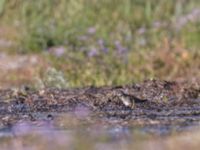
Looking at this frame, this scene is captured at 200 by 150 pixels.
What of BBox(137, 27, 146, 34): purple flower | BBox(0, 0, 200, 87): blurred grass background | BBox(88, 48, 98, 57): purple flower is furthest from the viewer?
BBox(137, 27, 146, 34): purple flower

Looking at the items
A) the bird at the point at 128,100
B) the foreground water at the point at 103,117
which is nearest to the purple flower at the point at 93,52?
the foreground water at the point at 103,117

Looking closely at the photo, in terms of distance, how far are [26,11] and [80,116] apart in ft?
15.3

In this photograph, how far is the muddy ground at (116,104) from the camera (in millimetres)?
4566

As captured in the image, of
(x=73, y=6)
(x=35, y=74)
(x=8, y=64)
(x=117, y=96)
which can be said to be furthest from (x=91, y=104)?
(x=73, y=6)

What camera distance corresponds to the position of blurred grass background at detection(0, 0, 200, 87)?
7.45 metres

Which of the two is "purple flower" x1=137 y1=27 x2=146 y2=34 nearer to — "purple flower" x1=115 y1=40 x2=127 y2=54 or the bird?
"purple flower" x1=115 y1=40 x2=127 y2=54

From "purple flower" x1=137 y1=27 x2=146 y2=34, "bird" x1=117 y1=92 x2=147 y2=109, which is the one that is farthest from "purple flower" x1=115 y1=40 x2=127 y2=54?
"bird" x1=117 y1=92 x2=147 y2=109

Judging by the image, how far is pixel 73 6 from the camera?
9211mm

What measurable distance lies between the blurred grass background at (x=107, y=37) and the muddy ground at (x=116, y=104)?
159 cm

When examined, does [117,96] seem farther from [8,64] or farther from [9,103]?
[8,64]

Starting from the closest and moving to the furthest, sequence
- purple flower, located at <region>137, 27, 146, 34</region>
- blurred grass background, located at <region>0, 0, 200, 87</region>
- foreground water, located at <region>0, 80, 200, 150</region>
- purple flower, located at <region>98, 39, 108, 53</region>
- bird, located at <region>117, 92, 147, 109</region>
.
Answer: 1. foreground water, located at <region>0, 80, 200, 150</region>
2. bird, located at <region>117, 92, 147, 109</region>
3. blurred grass background, located at <region>0, 0, 200, 87</region>
4. purple flower, located at <region>98, 39, 108, 53</region>
5. purple flower, located at <region>137, 27, 146, 34</region>

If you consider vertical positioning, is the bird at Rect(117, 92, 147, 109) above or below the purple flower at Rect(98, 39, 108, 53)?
below

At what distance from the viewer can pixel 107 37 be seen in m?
8.35

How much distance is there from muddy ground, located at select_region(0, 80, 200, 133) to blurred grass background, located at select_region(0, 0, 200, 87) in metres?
1.59
